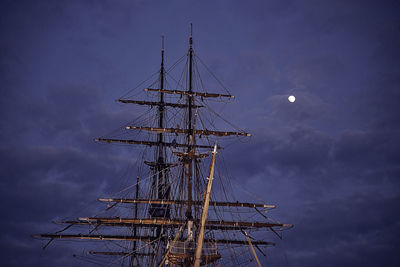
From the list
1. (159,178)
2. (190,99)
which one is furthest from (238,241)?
(190,99)

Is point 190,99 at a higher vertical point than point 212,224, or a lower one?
higher

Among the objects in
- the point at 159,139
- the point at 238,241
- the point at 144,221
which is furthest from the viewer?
the point at 159,139

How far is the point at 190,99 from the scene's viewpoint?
131 ft

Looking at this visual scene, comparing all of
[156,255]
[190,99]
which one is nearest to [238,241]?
[156,255]

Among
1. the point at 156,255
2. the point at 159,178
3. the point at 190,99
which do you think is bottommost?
the point at 156,255

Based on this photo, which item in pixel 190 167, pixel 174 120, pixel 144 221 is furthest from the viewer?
pixel 174 120

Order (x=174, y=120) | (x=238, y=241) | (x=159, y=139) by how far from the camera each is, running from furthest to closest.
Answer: (x=159, y=139) < (x=174, y=120) < (x=238, y=241)

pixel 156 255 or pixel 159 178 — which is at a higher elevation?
pixel 159 178

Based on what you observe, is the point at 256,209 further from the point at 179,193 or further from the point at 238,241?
the point at 179,193

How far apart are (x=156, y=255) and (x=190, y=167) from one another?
11285 millimetres

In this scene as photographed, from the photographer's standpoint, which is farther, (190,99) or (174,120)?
(174,120)

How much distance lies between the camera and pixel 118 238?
4100cm

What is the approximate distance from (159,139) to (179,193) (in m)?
15.6

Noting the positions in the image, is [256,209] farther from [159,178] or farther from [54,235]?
[54,235]
